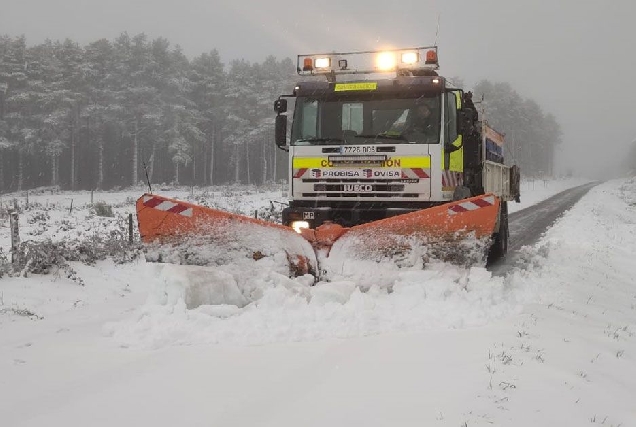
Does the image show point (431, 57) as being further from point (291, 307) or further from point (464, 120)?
point (291, 307)

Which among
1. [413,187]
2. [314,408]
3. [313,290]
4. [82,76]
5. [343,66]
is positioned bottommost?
[314,408]

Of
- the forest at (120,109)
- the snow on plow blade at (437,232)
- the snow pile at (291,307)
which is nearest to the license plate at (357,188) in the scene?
the snow on plow blade at (437,232)

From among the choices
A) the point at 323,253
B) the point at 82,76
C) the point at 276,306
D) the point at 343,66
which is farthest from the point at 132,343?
the point at 82,76

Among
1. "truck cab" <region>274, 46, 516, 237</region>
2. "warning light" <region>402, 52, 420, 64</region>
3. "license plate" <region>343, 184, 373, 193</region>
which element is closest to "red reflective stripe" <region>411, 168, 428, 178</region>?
"truck cab" <region>274, 46, 516, 237</region>

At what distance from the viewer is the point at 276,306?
482 cm

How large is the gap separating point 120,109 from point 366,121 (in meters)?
40.3

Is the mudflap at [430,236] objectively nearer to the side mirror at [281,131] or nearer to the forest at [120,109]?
the side mirror at [281,131]

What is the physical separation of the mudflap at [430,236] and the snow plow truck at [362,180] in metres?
0.01

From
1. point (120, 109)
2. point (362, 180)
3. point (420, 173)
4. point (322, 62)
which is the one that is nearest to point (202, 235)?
point (362, 180)

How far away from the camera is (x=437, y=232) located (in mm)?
5797

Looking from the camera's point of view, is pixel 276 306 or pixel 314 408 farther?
pixel 276 306

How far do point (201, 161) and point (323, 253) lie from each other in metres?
52.2

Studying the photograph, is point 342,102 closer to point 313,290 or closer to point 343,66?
point 343,66

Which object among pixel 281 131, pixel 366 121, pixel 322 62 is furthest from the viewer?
pixel 322 62
